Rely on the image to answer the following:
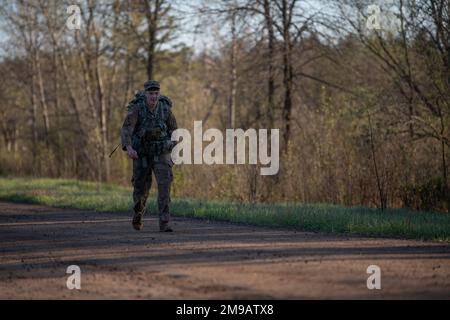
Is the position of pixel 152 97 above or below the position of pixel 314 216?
above

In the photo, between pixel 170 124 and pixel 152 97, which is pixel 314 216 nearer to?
pixel 170 124

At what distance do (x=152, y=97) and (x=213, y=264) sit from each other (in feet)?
11.9

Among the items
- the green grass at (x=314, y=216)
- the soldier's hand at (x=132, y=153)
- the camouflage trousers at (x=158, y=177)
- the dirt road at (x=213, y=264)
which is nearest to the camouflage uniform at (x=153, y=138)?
the camouflage trousers at (x=158, y=177)

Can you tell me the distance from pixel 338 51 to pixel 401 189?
6.08 metres

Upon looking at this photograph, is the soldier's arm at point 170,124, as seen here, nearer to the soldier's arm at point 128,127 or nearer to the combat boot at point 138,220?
the soldier's arm at point 128,127

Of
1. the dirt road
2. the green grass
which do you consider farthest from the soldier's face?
the green grass

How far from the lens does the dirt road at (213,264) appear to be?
6715 millimetres

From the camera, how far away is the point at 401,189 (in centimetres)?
1659

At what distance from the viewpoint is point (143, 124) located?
11.0m

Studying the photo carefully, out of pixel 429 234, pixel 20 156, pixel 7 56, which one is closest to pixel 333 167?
pixel 429 234

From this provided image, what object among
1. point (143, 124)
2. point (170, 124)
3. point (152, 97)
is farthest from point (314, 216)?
point (152, 97)

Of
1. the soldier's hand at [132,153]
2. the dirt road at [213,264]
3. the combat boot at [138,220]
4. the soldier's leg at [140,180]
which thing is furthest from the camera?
the combat boot at [138,220]

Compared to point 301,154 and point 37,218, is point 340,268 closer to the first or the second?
point 37,218

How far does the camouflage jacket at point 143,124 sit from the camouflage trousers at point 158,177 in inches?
9.0
